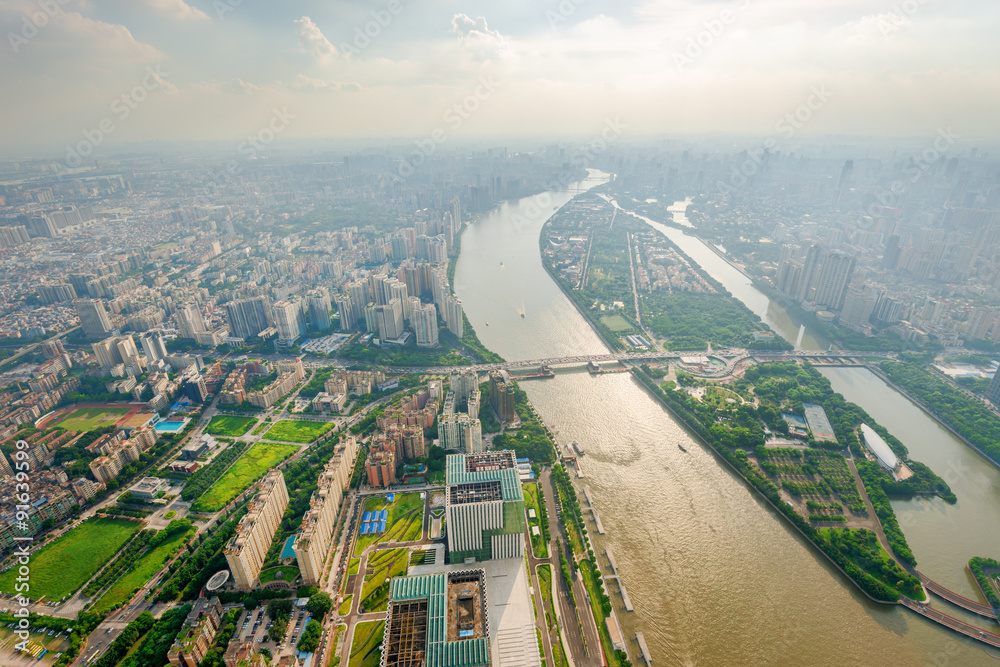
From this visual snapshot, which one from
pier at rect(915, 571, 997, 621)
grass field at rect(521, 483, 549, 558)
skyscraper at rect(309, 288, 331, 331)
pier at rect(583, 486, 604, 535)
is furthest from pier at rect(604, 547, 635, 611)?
skyscraper at rect(309, 288, 331, 331)

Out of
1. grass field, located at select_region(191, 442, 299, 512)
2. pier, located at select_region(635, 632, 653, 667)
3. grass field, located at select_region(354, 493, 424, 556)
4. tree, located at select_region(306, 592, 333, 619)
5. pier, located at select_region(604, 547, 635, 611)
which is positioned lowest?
pier, located at select_region(635, 632, 653, 667)

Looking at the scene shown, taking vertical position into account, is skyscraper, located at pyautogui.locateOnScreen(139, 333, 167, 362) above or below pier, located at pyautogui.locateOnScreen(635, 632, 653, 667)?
above

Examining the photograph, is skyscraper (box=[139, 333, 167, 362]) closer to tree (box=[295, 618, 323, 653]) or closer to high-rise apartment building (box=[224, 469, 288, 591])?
high-rise apartment building (box=[224, 469, 288, 591])

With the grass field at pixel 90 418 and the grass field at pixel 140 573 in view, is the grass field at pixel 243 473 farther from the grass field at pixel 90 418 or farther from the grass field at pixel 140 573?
the grass field at pixel 90 418

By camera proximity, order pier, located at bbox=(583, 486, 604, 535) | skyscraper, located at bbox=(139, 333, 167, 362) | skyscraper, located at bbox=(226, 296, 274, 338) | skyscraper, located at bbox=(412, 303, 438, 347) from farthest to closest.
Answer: skyscraper, located at bbox=(226, 296, 274, 338) < skyscraper, located at bbox=(412, 303, 438, 347) < skyscraper, located at bbox=(139, 333, 167, 362) < pier, located at bbox=(583, 486, 604, 535)

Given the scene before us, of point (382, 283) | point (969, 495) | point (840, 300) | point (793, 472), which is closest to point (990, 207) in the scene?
point (840, 300)

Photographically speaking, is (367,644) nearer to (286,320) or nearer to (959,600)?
(959,600)

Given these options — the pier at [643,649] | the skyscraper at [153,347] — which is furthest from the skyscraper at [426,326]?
the pier at [643,649]
